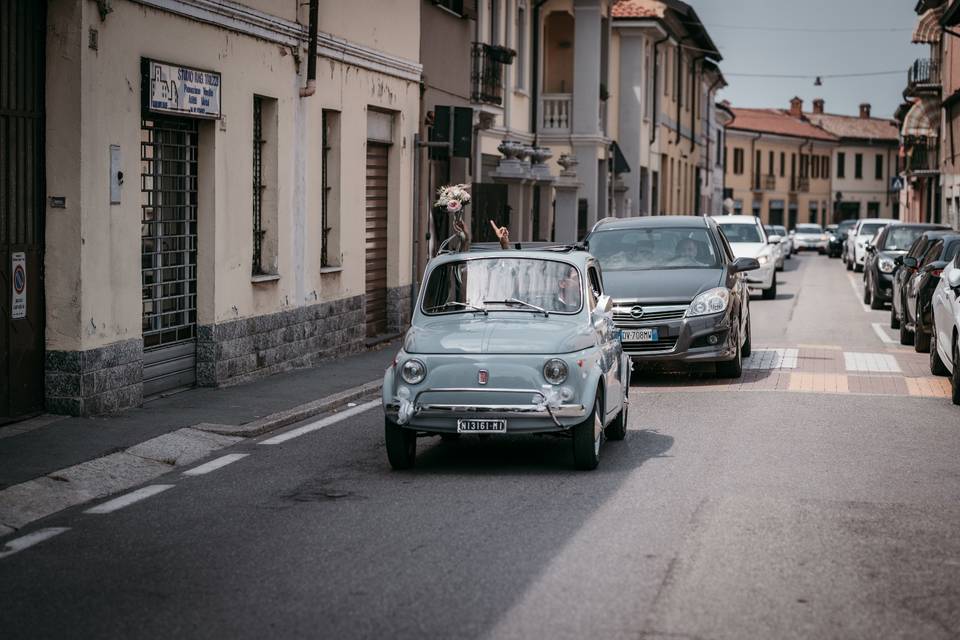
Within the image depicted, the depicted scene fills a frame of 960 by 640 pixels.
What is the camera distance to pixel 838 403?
47.9ft

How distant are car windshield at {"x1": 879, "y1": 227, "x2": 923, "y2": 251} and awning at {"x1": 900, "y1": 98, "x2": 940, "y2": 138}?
94.6 feet

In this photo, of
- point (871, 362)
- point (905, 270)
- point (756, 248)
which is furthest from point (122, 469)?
point (756, 248)

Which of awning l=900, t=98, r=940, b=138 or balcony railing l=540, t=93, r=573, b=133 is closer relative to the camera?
balcony railing l=540, t=93, r=573, b=133

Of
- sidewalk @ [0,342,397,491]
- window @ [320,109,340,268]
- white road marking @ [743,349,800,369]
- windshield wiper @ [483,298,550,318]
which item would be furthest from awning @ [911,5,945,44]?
windshield wiper @ [483,298,550,318]

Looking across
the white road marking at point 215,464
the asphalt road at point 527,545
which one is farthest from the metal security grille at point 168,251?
the white road marking at point 215,464

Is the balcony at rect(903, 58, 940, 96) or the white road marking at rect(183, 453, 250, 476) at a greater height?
the balcony at rect(903, 58, 940, 96)

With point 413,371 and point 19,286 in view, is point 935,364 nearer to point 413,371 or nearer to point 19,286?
point 413,371

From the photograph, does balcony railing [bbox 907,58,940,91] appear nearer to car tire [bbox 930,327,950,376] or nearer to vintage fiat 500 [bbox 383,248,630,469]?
car tire [bbox 930,327,950,376]

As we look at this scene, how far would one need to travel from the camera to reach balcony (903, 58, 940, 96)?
60.5 m

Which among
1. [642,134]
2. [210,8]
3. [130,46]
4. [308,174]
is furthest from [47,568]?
[642,134]

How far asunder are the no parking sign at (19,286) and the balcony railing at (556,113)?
28234mm

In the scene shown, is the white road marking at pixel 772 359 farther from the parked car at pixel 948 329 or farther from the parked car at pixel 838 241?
the parked car at pixel 838 241

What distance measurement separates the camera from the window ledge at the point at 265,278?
644 inches

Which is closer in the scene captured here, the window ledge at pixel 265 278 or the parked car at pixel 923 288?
the window ledge at pixel 265 278
